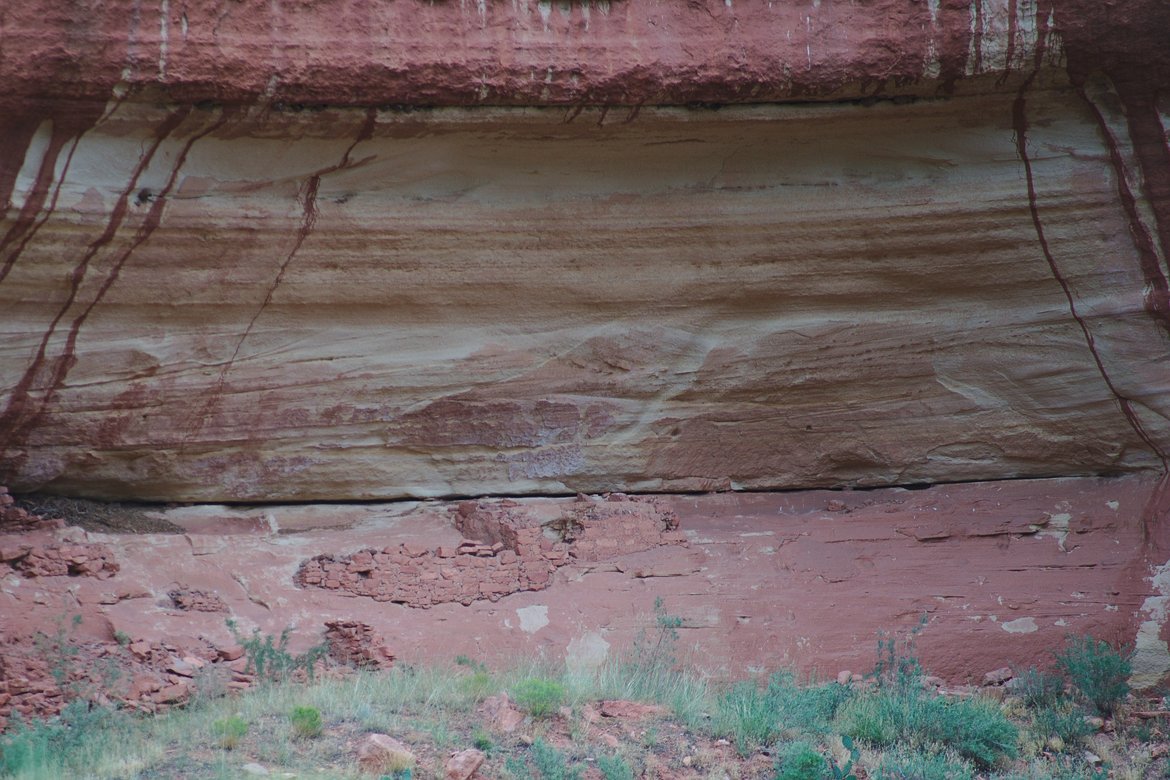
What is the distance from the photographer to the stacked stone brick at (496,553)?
6172 millimetres

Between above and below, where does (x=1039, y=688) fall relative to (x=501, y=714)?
below

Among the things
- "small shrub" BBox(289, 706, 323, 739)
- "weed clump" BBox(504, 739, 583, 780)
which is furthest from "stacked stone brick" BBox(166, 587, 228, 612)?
"weed clump" BBox(504, 739, 583, 780)

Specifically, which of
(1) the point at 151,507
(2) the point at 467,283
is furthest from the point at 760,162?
(1) the point at 151,507

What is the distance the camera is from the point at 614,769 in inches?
161

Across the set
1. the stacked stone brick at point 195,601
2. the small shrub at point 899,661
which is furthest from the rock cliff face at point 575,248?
the small shrub at point 899,661

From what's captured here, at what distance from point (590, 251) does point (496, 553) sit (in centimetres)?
185

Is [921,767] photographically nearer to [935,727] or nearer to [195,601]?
[935,727]

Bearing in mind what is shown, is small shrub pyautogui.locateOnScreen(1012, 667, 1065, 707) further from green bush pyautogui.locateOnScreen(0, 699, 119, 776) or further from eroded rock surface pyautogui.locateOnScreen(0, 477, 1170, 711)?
green bush pyautogui.locateOnScreen(0, 699, 119, 776)

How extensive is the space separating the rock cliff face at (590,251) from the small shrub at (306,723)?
6.38 ft

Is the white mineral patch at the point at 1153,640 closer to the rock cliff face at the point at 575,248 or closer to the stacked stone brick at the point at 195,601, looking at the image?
the rock cliff face at the point at 575,248

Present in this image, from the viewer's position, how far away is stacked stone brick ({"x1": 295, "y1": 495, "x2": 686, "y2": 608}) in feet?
20.2

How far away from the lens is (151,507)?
21.3 ft

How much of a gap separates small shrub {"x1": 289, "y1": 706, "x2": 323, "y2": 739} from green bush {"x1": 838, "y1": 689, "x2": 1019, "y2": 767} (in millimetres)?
2282

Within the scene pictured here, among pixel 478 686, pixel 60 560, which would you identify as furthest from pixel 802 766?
pixel 60 560
